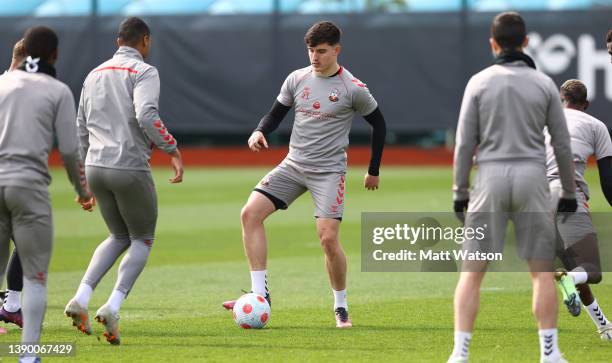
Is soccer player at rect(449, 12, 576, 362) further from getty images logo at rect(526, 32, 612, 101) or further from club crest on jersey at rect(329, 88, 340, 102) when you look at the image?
getty images logo at rect(526, 32, 612, 101)

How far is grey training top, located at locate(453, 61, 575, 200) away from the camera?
660 cm

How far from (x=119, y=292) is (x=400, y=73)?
826 inches

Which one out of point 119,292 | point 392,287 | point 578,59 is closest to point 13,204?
point 119,292

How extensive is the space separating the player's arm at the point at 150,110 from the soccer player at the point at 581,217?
2859 mm

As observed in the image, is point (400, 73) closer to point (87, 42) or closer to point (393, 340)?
point (87, 42)

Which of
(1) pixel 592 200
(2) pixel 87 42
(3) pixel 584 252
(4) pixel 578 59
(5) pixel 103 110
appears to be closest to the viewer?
(5) pixel 103 110

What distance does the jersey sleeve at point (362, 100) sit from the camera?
898 cm

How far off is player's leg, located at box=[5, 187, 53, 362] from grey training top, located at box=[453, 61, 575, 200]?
7.91ft

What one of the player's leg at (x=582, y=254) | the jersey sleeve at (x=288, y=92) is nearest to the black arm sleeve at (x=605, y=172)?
the player's leg at (x=582, y=254)

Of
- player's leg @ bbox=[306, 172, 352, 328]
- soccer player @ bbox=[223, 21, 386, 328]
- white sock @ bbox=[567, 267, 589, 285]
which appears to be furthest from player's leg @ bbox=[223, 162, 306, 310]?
white sock @ bbox=[567, 267, 589, 285]

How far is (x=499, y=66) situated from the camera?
6.72m

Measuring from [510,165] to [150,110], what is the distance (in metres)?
2.60

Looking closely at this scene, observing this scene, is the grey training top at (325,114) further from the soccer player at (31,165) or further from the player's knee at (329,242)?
the soccer player at (31,165)

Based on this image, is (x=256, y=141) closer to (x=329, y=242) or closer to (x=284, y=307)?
(x=329, y=242)
